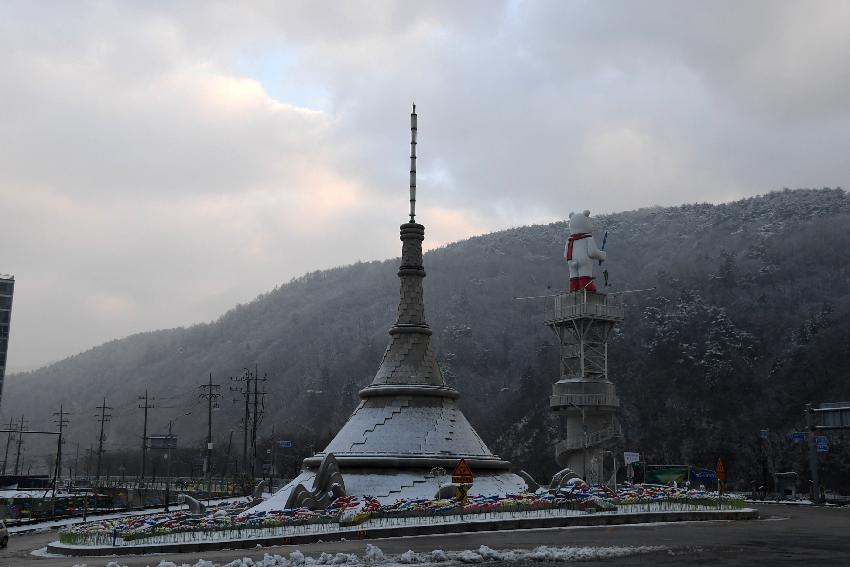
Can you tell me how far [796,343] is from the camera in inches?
5285

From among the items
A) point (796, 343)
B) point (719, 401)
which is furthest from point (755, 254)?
point (719, 401)

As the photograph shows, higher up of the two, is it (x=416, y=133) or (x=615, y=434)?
(x=416, y=133)

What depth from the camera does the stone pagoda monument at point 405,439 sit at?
38625 millimetres

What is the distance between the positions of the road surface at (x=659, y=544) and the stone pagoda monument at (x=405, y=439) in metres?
8.11

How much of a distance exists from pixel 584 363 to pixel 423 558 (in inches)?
1783

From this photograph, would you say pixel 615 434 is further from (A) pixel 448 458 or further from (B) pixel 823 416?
(A) pixel 448 458

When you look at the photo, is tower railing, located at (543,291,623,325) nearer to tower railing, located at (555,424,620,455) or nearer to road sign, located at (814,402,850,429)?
tower railing, located at (555,424,620,455)

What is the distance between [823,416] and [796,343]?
70310mm

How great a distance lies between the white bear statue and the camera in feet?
220

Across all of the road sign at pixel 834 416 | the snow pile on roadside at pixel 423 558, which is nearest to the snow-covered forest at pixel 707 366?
the road sign at pixel 834 416

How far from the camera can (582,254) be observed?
6762 cm

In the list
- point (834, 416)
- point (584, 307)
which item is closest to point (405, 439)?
point (584, 307)

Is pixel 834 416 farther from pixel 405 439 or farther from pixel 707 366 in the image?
pixel 707 366

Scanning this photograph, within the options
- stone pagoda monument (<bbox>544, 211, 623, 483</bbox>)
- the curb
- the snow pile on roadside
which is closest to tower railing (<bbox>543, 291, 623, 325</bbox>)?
stone pagoda monument (<bbox>544, 211, 623, 483</bbox>)
